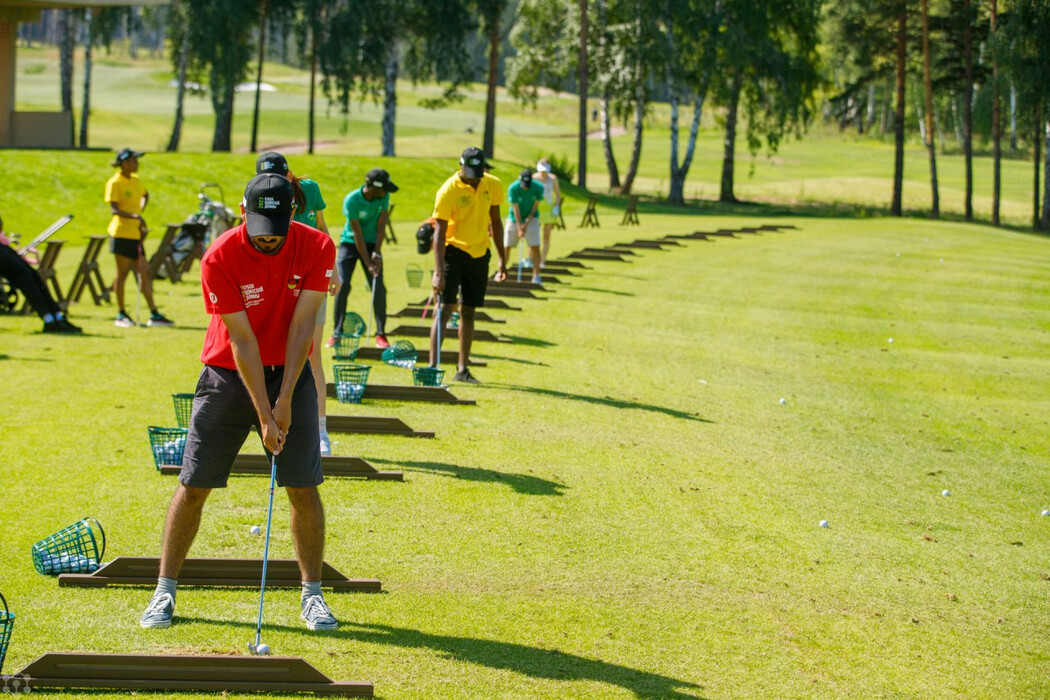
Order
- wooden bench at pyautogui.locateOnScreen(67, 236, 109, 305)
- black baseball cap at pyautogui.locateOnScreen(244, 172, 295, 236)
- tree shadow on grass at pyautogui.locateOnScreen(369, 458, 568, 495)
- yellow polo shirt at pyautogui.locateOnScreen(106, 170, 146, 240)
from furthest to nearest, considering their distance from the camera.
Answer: wooden bench at pyautogui.locateOnScreen(67, 236, 109, 305) < yellow polo shirt at pyautogui.locateOnScreen(106, 170, 146, 240) < tree shadow on grass at pyautogui.locateOnScreen(369, 458, 568, 495) < black baseball cap at pyautogui.locateOnScreen(244, 172, 295, 236)

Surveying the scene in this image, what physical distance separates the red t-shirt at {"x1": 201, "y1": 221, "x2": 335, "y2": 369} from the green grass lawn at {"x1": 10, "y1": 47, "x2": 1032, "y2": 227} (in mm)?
40477

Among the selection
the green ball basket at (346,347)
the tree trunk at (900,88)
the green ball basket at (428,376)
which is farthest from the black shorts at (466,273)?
the tree trunk at (900,88)

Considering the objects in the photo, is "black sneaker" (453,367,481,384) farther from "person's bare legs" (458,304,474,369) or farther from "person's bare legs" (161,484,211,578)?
"person's bare legs" (161,484,211,578)

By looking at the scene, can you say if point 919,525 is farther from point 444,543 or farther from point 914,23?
point 914,23

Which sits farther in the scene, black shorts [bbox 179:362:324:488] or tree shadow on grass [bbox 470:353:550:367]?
tree shadow on grass [bbox 470:353:550:367]

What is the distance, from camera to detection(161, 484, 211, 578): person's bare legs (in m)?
6.80

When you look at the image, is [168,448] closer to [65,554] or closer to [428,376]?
[65,554]

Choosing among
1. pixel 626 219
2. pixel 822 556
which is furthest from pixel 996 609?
pixel 626 219

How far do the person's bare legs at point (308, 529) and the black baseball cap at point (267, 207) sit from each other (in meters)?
1.41

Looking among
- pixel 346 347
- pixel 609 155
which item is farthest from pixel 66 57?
pixel 346 347

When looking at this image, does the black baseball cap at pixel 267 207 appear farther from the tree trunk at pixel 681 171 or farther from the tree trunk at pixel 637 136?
the tree trunk at pixel 637 136

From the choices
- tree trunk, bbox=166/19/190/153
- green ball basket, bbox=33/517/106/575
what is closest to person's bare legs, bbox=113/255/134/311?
green ball basket, bbox=33/517/106/575

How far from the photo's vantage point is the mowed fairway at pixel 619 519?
691 centimetres

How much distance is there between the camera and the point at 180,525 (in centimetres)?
682
